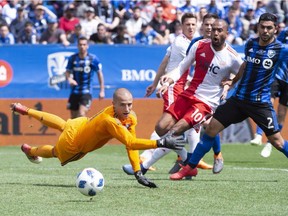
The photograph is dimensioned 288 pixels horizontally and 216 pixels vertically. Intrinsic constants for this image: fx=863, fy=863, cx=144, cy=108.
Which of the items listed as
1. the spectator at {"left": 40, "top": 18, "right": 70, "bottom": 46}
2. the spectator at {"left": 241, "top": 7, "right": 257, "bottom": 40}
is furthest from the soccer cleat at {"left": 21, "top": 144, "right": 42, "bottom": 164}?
the spectator at {"left": 241, "top": 7, "right": 257, "bottom": 40}

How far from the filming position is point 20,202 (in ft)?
28.7

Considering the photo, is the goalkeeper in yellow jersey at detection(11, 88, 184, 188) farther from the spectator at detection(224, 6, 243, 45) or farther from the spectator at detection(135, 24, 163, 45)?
the spectator at detection(224, 6, 243, 45)

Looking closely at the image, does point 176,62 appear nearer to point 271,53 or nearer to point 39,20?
point 271,53

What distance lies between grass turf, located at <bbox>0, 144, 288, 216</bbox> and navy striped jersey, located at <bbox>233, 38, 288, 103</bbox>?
111cm

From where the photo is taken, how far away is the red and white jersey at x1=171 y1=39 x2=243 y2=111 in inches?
441

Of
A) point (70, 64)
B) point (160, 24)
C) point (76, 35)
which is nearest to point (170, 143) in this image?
point (70, 64)

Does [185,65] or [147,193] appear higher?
[185,65]

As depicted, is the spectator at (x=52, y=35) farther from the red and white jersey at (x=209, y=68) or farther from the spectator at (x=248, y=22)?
the red and white jersey at (x=209, y=68)

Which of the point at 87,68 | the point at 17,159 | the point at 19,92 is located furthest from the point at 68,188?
the point at 19,92

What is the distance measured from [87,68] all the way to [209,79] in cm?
718

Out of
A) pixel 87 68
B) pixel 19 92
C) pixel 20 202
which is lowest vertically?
pixel 19 92

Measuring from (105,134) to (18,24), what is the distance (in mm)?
12437

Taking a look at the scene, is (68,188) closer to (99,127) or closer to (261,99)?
(99,127)

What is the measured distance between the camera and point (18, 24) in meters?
22.0
